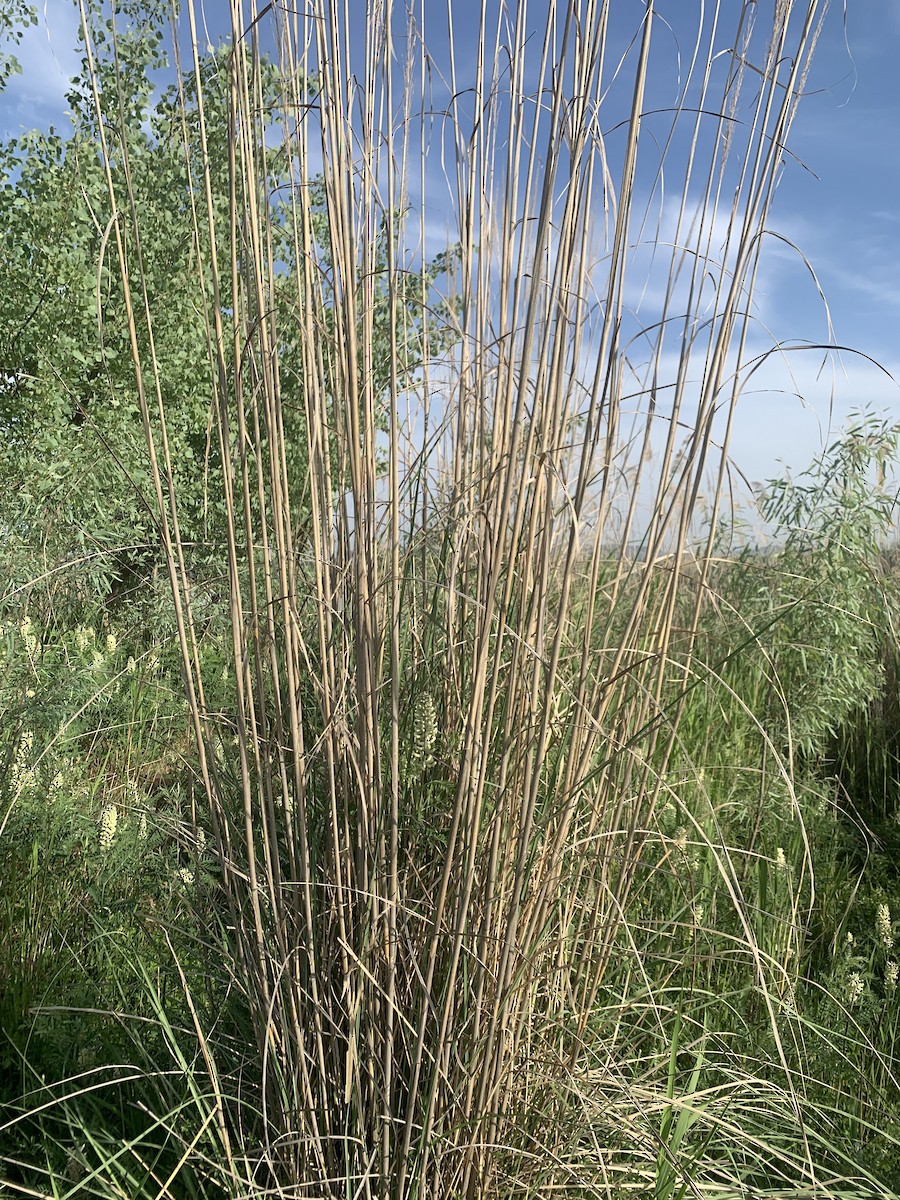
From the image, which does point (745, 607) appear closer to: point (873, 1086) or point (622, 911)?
point (873, 1086)

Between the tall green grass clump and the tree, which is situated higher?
the tree

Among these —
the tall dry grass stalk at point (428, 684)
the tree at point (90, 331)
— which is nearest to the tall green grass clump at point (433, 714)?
the tall dry grass stalk at point (428, 684)

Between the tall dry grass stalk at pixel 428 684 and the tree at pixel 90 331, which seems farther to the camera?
the tree at pixel 90 331

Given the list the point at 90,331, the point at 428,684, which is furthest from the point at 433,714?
the point at 90,331

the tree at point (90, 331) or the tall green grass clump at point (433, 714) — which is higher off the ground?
the tree at point (90, 331)

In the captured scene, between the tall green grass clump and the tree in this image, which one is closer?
the tall green grass clump

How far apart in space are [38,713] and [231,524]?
1.94 meters

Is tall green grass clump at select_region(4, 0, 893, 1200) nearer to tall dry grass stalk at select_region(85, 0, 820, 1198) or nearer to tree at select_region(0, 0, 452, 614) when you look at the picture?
tall dry grass stalk at select_region(85, 0, 820, 1198)

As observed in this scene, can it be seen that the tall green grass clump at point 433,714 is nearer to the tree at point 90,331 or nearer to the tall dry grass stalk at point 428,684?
the tall dry grass stalk at point 428,684

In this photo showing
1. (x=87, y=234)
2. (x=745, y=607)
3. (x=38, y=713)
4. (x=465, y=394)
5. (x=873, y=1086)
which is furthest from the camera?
(x=87, y=234)

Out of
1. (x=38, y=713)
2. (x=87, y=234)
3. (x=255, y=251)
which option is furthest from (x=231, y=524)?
(x=87, y=234)

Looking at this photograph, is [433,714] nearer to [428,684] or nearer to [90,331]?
[428,684]

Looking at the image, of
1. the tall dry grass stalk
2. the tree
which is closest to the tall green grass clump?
the tall dry grass stalk

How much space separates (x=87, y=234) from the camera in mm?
5430
